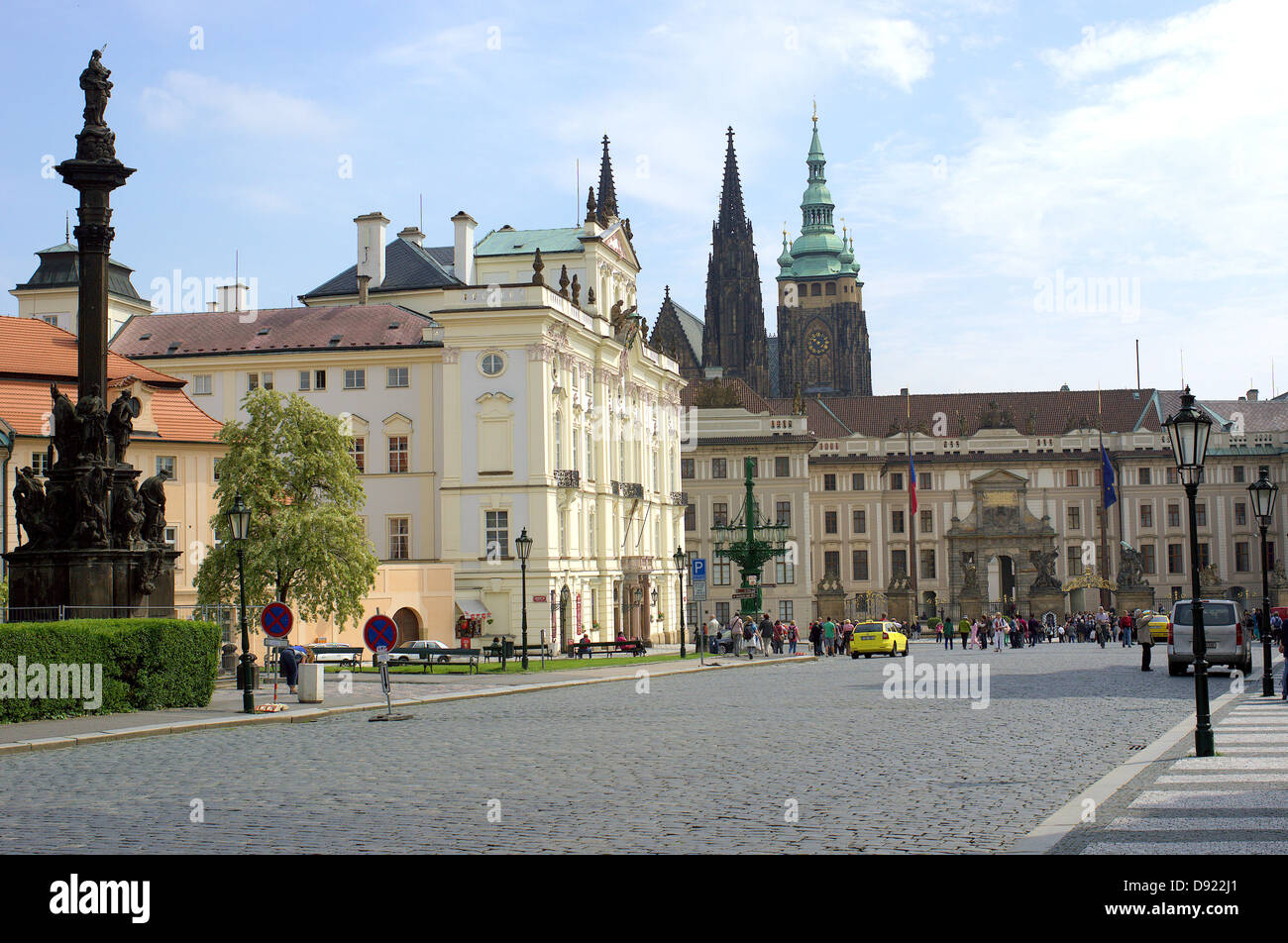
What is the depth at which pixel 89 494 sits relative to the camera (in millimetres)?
25656

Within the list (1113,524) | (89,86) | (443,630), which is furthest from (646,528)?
(89,86)

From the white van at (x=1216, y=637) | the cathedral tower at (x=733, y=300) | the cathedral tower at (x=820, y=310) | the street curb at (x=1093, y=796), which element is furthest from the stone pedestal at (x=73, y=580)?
the cathedral tower at (x=820, y=310)

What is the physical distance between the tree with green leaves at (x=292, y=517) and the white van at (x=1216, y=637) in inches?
990

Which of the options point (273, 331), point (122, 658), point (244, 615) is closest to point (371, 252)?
point (273, 331)

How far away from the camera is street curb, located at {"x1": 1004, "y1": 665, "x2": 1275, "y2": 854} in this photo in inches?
403

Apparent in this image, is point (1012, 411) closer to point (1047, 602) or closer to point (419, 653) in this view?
point (1047, 602)

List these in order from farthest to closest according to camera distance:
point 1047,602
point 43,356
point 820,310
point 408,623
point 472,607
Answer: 1. point 820,310
2. point 1047,602
3. point 472,607
4. point 408,623
5. point 43,356

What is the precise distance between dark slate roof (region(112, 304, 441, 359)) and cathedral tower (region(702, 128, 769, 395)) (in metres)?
85.3

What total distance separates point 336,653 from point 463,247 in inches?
1242

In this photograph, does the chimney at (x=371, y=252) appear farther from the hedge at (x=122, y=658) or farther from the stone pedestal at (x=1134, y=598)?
the hedge at (x=122, y=658)

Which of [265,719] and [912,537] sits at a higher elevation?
[912,537]

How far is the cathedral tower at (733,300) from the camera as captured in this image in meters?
151
